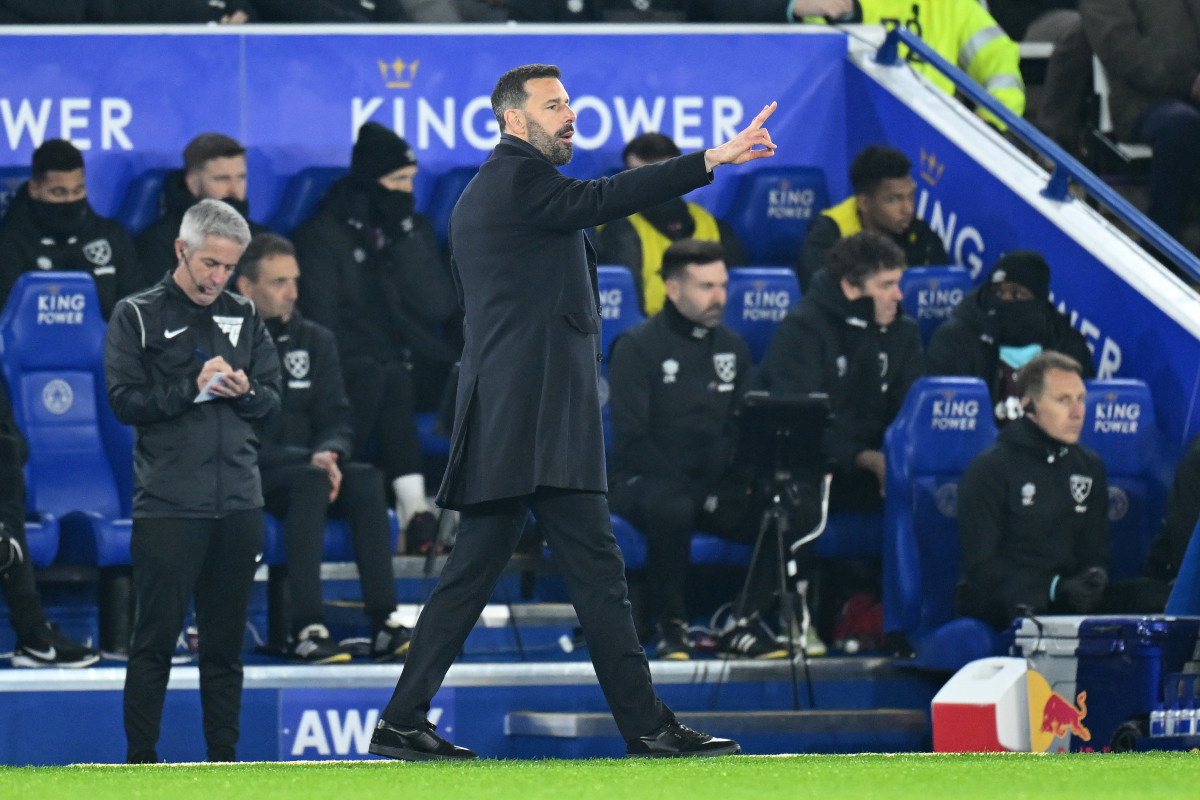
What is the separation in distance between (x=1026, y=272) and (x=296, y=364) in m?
3.00

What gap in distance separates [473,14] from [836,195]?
6.80ft

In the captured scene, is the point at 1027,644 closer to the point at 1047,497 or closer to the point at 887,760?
the point at 1047,497

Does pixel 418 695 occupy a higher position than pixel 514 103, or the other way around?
pixel 514 103

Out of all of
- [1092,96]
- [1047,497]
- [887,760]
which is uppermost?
[1092,96]

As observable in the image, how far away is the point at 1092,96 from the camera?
35.8 ft

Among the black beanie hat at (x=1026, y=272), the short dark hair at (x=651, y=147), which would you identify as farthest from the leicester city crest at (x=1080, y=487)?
the short dark hair at (x=651, y=147)

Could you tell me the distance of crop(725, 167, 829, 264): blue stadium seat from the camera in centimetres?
930

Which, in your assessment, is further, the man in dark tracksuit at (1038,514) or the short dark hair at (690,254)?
the short dark hair at (690,254)

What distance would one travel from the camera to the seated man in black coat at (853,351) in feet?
25.4

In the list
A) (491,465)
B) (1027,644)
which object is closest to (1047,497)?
(1027,644)

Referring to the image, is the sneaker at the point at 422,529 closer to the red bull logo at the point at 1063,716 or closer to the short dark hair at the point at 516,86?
the red bull logo at the point at 1063,716

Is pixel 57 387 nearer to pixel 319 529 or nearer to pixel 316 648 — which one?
pixel 319 529

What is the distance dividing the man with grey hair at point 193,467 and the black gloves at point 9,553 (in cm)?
108

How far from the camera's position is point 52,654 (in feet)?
22.1
